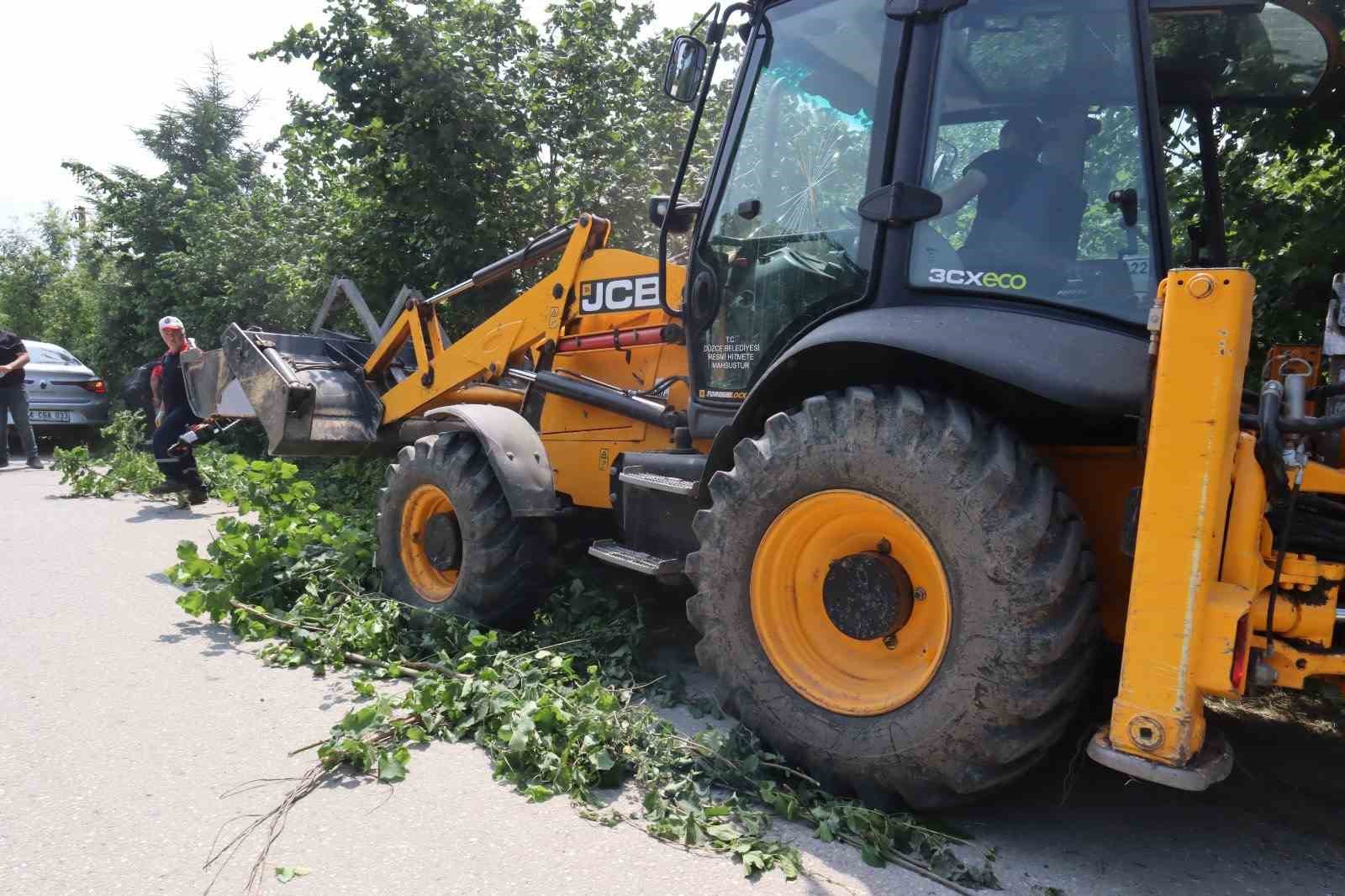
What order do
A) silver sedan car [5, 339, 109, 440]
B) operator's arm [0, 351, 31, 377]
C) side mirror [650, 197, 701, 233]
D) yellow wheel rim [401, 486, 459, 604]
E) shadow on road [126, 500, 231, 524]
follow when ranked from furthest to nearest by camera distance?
1. silver sedan car [5, 339, 109, 440]
2. operator's arm [0, 351, 31, 377]
3. shadow on road [126, 500, 231, 524]
4. yellow wheel rim [401, 486, 459, 604]
5. side mirror [650, 197, 701, 233]

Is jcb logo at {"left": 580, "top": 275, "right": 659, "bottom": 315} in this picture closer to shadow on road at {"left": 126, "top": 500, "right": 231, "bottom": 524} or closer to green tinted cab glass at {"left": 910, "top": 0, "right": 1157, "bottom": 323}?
green tinted cab glass at {"left": 910, "top": 0, "right": 1157, "bottom": 323}

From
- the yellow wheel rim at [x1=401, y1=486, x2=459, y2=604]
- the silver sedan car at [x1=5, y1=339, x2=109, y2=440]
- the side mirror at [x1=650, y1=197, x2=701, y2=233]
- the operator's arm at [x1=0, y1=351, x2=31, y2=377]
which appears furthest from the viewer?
the silver sedan car at [x1=5, y1=339, x2=109, y2=440]

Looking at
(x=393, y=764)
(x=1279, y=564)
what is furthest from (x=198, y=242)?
(x=1279, y=564)

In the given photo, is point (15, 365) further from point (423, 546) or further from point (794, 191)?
point (794, 191)

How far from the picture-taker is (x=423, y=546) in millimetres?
5152

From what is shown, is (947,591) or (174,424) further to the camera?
(174,424)

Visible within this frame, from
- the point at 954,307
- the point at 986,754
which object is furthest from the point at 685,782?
the point at 954,307

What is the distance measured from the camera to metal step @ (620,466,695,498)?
3.93m

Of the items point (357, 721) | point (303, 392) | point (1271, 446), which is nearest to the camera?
point (1271, 446)

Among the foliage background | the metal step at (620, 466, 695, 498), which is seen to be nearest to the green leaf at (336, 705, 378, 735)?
the metal step at (620, 466, 695, 498)

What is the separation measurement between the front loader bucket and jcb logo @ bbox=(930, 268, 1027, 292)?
171 inches

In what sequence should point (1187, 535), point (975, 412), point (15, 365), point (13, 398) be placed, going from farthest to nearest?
1. point (13, 398)
2. point (15, 365)
3. point (975, 412)
4. point (1187, 535)

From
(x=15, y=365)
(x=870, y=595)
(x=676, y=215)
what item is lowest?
(x=870, y=595)

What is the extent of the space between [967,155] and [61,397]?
1297 cm
